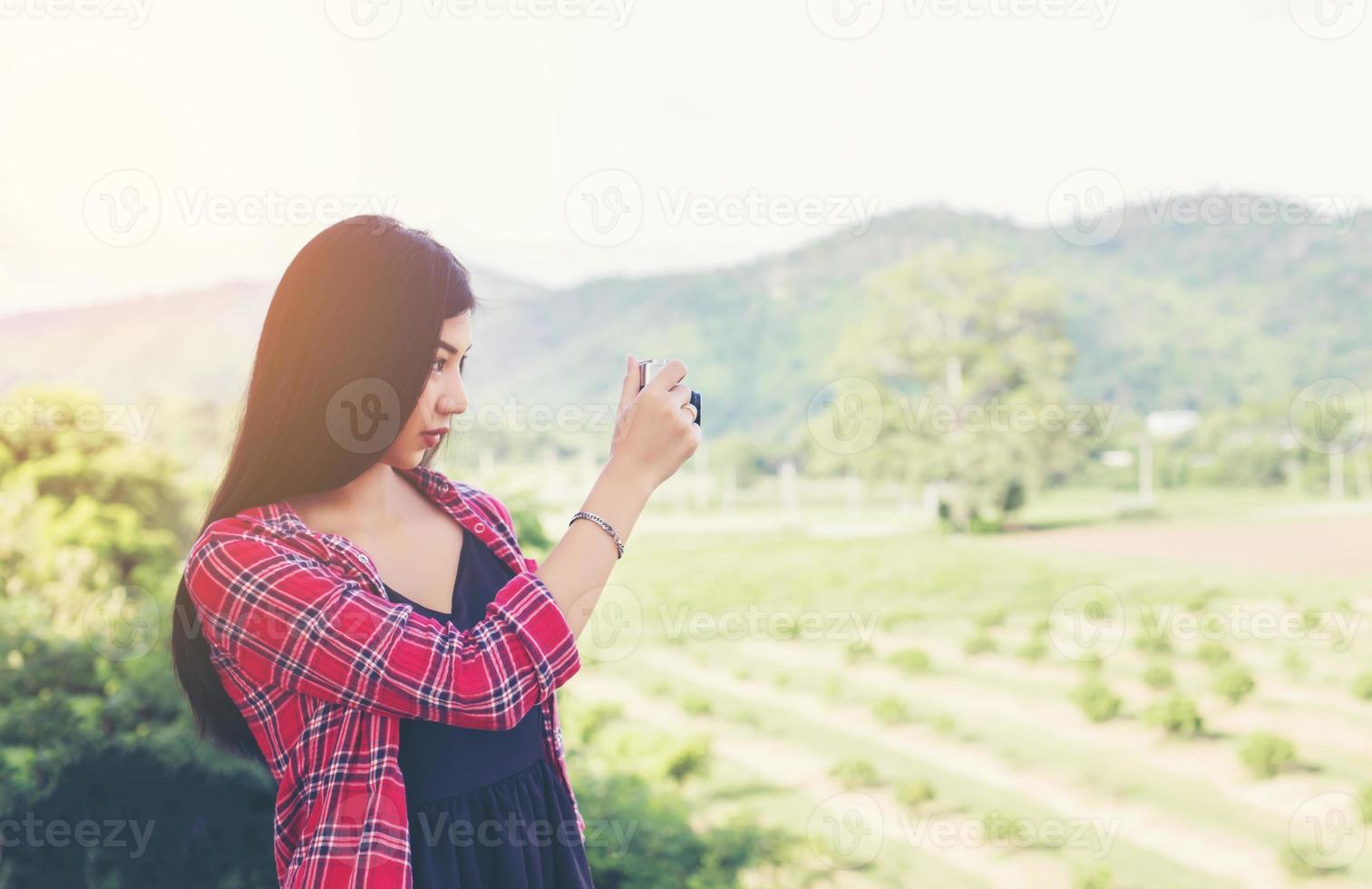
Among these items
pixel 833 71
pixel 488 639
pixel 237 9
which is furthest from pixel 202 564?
pixel 833 71

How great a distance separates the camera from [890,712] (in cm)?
459

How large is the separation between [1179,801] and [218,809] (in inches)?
124

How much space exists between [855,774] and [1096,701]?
44.8 inches

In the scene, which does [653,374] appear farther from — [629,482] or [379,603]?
[379,603]

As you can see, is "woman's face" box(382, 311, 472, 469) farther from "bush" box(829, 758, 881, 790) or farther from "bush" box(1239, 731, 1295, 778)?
"bush" box(1239, 731, 1295, 778)

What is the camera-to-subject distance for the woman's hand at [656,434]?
0.62 meters

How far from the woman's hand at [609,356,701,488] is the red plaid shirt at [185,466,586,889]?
0.10 metres

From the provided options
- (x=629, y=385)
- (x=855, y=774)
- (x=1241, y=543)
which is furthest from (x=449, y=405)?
(x=1241, y=543)

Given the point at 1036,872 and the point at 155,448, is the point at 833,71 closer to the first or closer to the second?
the point at 155,448

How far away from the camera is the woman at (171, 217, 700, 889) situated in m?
0.59

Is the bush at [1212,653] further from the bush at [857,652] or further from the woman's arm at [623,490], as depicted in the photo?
the woman's arm at [623,490]

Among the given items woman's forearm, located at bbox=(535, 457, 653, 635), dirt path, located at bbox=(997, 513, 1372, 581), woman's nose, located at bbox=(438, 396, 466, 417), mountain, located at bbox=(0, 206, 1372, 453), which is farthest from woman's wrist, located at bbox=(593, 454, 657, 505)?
mountain, located at bbox=(0, 206, 1372, 453)

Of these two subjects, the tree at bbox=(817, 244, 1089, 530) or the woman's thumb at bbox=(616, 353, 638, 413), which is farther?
the tree at bbox=(817, 244, 1089, 530)

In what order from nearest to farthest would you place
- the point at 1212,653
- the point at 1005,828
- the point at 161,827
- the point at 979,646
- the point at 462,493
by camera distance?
the point at 462,493 → the point at 161,827 → the point at 1005,828 → the point at 1212,653 → the point at 979,646
